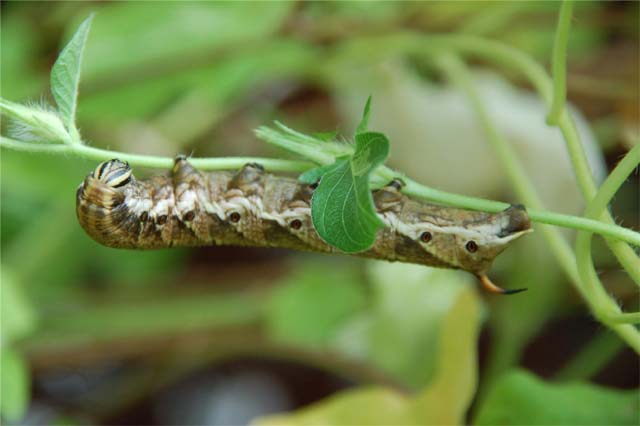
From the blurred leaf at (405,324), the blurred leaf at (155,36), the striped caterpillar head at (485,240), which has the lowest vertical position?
the striped caterpillar head at (485,240)

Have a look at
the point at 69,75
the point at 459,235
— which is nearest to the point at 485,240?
the point at 459,235

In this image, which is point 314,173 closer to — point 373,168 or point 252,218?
point 373,168

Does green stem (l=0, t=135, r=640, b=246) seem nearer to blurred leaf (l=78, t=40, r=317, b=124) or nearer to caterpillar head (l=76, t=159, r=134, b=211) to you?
caterpillar head (l=76, t=159, r=134, b=211)

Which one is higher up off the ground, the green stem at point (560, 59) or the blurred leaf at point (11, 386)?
the green stem at point (560, 59)

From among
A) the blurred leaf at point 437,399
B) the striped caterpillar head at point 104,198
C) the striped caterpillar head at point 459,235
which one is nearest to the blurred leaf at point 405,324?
the blurred leaf at point 437,399

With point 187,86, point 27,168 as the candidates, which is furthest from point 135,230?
point 27,168

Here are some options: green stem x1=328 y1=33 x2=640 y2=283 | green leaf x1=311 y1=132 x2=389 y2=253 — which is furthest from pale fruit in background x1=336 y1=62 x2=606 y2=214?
green leaf x1=311 y1=132 x2=389 y2=253

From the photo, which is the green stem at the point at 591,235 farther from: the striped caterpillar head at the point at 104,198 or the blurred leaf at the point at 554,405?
the striped caterpillar head at the point at 104,198

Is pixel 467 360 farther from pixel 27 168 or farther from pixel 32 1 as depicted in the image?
pixel 32 1
